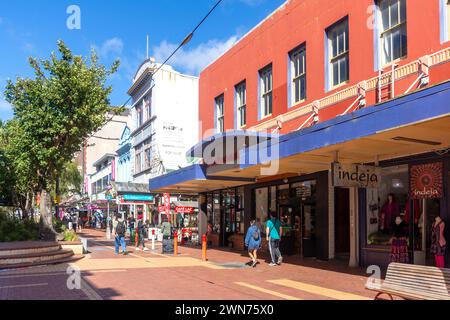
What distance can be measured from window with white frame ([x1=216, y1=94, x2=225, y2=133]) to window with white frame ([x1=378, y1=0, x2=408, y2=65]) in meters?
11.1

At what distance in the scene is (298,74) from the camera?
18.0 metres

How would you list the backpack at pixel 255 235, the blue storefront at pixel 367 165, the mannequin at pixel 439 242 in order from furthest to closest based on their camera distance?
the backpack at pixel 255 235 → the mannequin at pixel 439 242 → the blue storefront at pixel 367 165

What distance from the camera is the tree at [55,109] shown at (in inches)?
797

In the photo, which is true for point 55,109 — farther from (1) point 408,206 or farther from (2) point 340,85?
(1) point 408,206

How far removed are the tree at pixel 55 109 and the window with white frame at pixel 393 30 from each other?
12339mm

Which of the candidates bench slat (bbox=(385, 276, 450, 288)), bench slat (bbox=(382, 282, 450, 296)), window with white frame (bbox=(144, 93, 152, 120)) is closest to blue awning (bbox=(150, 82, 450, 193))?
bench slat (bbox=(385, 276, 450, 288))

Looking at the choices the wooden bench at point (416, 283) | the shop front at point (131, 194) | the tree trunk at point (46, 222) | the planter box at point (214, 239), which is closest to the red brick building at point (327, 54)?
the wooden bench at point (416, 283)

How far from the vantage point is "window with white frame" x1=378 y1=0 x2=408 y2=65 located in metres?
13.1

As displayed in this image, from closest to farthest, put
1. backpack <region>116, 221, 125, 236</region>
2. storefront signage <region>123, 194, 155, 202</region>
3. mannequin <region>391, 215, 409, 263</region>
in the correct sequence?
mannequin <region>391, 215, 409, 263</region> < backpack <region>116, 221, 125, 236</region> < storefront signage <region>123, 194, 155, 202</region>

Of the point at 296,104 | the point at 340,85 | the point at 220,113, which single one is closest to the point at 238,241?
the point at 220,113

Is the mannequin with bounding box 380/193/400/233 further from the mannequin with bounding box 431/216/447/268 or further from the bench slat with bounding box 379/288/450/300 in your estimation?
the bench slat with bounding box 379/288/450/300

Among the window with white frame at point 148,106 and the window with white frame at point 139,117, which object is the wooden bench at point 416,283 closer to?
→ the window with white frame at point 148,106

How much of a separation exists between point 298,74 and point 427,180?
22.3 ft
